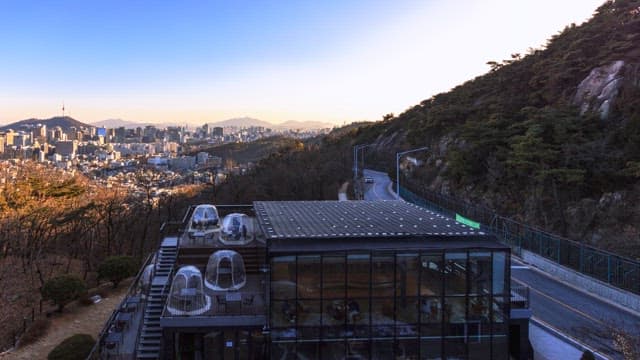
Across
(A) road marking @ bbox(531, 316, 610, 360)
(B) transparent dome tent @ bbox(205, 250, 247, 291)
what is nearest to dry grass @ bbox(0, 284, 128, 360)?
(B) transparent dome tent @ bbox(205, 250, 247, 291)

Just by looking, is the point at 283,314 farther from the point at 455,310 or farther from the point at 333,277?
the point at 455,310

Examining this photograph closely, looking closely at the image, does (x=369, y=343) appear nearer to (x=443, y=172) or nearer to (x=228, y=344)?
(x=228, y=344)

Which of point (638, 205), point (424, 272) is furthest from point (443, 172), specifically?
point (424, 272)

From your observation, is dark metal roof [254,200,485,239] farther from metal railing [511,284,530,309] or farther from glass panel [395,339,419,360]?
glass panel [395,339,419,360]

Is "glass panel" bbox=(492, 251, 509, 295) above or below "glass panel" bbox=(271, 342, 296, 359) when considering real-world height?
above

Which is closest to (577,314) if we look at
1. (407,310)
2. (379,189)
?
(407,310)

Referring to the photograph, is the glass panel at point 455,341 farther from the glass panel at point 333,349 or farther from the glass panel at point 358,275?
the glass panel at point 333,349

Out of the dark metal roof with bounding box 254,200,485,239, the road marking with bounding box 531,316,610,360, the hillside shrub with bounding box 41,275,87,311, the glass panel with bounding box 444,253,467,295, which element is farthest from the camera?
the hillside shrub with bounding box 41,275,87,311
